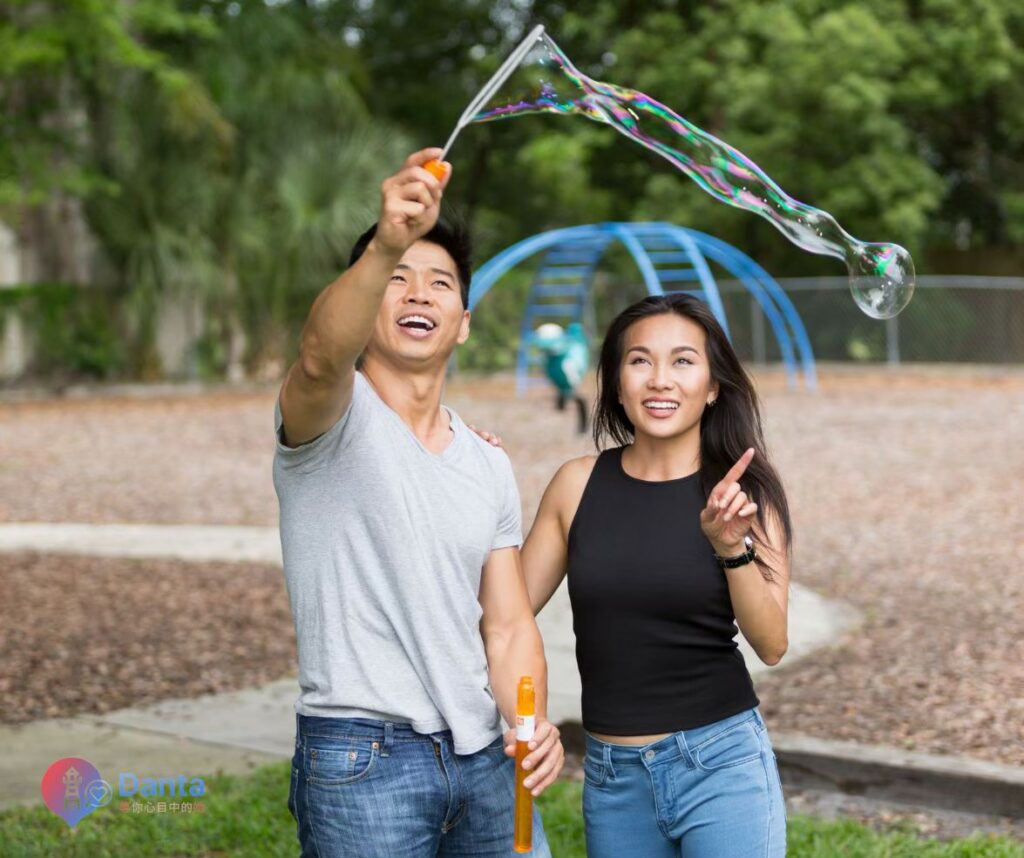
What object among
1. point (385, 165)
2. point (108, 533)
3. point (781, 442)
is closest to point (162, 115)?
point (385, 165)

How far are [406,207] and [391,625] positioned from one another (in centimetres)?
69

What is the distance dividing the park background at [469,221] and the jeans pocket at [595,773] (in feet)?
14.8

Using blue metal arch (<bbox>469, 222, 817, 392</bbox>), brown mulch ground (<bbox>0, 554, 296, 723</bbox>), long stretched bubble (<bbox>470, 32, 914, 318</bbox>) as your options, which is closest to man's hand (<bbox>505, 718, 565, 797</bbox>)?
long stretched bubble (<bbox>470, 32, 914, 318</bbox>)

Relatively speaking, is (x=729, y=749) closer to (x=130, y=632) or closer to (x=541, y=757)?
(x=541, y=757)

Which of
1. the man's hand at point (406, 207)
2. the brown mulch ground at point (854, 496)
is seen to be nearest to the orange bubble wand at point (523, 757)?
the man's hand at point (406, 207)

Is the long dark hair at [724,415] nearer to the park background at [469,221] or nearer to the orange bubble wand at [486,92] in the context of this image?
the orange bubble wand at [486,92]

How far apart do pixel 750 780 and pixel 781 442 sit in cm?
1239

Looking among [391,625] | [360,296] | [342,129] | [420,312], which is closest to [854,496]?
[420,312]

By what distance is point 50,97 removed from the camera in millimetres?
20141

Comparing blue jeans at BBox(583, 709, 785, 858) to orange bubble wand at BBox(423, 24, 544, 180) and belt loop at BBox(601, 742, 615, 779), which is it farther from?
orange bubble wand at BBox(423, 24, 544, 180)

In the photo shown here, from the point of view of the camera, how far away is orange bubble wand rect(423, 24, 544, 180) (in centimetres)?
213

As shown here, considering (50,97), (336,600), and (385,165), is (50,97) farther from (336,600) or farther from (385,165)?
(336,600)

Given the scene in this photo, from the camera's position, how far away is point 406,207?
2074 millimetres

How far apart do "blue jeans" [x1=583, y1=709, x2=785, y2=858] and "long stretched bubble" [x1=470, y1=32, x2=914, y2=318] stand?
1.09 m
